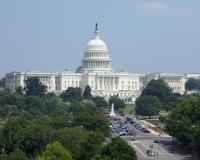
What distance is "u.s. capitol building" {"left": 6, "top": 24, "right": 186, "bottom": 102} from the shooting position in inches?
7431

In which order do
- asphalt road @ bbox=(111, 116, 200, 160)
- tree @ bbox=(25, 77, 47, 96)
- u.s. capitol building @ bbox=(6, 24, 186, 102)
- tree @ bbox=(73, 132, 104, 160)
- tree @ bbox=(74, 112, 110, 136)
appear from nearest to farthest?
tree @ bbox=(73, 132, 104, 160) < asphalt road @ bbox=(111, 116, 200, 160) < tree @ bbox=(74, 112, 110, 136) < tree @ bbox=(25, 77, 47, 96) < u.s. capitol building @ bbox=(6, 24, 186, 102)

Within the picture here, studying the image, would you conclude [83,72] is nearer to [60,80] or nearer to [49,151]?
[60,80]

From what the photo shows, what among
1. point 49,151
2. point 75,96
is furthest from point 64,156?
point 75,96

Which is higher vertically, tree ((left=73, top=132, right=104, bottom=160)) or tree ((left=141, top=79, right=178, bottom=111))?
tree ((left=141, top=79, right=178, bottom=111))

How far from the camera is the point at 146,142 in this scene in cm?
7569

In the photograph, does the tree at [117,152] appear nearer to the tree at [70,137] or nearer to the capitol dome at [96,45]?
the tree at [70,137]

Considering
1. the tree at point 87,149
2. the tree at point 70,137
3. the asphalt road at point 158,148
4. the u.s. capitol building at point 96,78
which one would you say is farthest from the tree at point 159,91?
the tree at point 87,149

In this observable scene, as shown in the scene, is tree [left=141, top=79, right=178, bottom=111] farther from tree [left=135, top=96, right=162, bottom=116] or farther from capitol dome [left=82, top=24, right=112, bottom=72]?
capitol dome [left=82, top=24, right=112, bottom=72]

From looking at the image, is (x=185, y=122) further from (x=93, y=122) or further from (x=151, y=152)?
(x=93, y=122)

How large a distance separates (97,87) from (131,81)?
10767mm

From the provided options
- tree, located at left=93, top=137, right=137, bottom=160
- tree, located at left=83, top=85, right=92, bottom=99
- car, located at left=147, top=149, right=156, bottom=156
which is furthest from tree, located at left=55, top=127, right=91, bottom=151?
tree, located at left=83, top=85, right=92, bottom=99

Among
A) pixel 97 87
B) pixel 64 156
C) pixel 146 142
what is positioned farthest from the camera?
pixel 97 87

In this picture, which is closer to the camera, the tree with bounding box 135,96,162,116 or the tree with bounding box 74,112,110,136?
the tree with bounding box 74,112,110,136

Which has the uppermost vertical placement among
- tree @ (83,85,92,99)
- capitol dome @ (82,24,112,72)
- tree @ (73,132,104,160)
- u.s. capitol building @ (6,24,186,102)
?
capitol dome @ (82,24,112,72)
